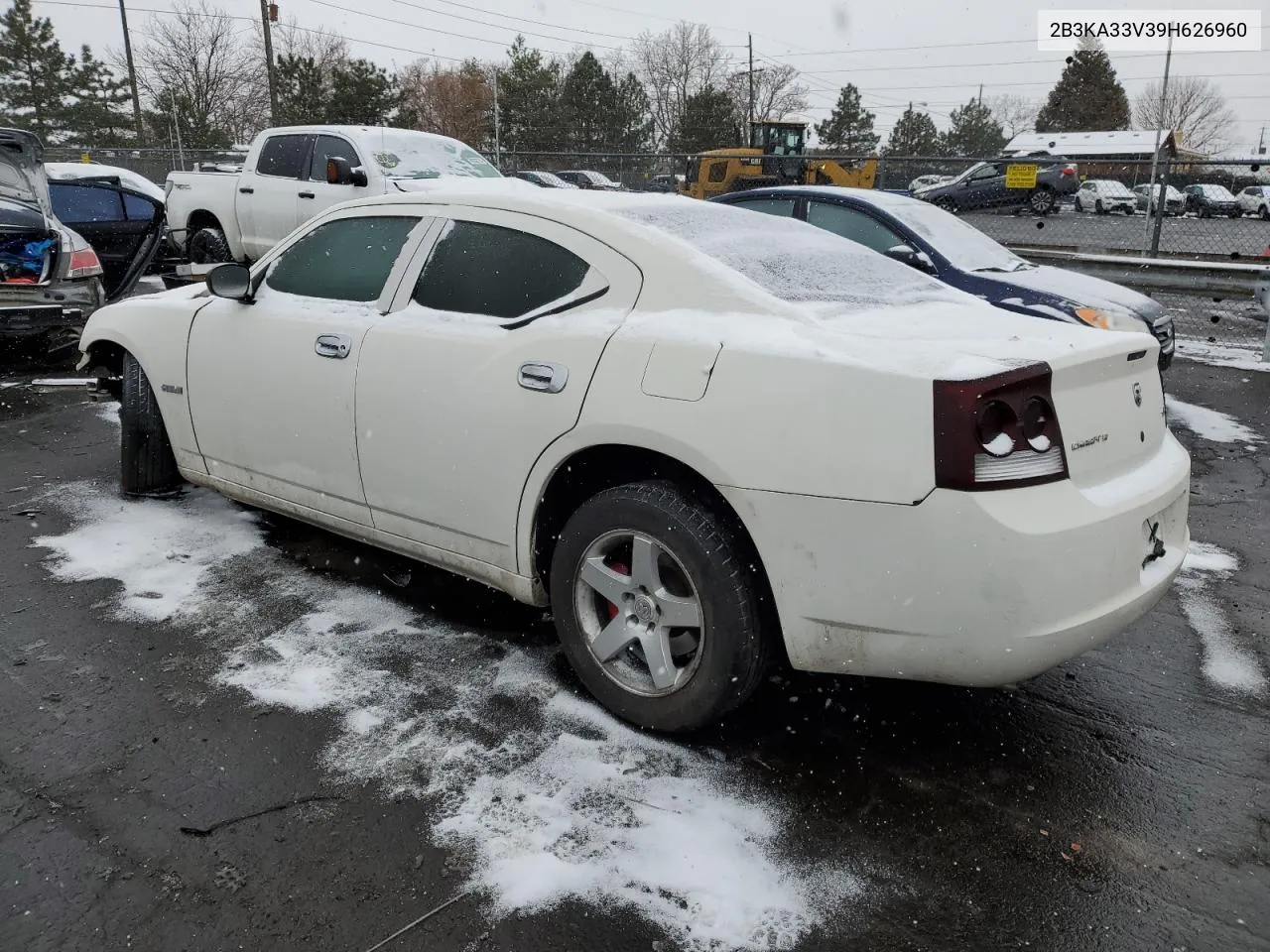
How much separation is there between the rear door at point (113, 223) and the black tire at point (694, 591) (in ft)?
24.9

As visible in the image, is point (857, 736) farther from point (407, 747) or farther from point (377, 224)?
point (377, 224)

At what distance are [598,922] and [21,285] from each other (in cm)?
751

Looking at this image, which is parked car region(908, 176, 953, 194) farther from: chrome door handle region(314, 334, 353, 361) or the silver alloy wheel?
the silver alloy wheel

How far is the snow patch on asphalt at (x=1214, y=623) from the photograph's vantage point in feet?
10.5

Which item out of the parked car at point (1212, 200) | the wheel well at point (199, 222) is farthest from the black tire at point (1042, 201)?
the wheel well at point (199, 222)

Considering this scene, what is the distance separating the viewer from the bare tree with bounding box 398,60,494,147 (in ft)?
191

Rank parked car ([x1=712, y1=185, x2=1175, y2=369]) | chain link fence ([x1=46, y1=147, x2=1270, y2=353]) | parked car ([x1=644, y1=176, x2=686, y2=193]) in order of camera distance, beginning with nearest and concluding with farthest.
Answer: parked car ([x1=712, y1=185, x2=1175, y2=369]) → chain link fence ([x1=46, y1=147, x2=1270, y2=353]) → parked car ([x1=644, y1=176, x2=686, y2=193])

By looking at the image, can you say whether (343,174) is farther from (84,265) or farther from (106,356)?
(106,356)

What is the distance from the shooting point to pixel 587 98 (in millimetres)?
59281

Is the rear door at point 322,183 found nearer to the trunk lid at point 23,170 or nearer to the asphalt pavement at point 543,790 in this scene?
the trunk lid at point 23,170

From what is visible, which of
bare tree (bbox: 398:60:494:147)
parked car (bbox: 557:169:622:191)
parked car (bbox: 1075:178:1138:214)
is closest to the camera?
parked car (bbox: 557:169:622:191)

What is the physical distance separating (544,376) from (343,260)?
51.8 inches

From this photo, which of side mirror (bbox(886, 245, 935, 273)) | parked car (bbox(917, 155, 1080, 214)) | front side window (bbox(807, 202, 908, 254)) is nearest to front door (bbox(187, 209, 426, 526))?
side mirror (bbox(886, 245, 935, 273))

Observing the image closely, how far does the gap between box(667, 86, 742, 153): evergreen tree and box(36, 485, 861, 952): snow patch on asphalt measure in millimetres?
52027
